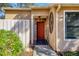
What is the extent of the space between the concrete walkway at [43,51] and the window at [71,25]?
71 centimetres

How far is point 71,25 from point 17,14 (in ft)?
6.47

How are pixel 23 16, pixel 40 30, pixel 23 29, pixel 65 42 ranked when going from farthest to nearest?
pixel 23 16
pixel 40 30
pixel 65 42
pixel 23 29

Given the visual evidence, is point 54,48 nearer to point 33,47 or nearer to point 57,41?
point 57,41

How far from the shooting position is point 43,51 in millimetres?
5934

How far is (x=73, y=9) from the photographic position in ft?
19.6

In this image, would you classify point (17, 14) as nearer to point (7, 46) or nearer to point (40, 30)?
point (40, 30)

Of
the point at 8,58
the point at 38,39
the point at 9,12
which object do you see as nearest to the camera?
the point at 8,58

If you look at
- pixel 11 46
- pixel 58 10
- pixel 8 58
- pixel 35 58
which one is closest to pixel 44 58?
pixel 35 58

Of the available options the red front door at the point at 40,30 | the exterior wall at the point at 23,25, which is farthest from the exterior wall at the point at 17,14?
the red front door at the point at 40,30

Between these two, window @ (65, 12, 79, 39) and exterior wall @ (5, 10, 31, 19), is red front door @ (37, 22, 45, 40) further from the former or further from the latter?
window @ (65, 12, 79, 39)

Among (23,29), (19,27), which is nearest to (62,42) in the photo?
(23,29)

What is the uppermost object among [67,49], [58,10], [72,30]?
[58,10]

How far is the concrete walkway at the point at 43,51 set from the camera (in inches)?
224

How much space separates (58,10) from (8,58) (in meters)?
3.94
